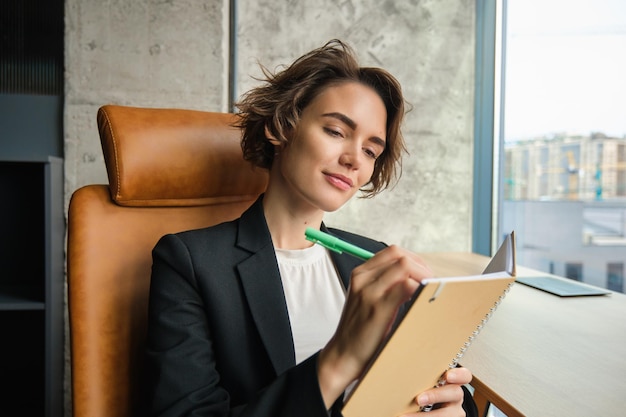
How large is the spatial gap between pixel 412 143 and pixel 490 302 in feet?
6.32

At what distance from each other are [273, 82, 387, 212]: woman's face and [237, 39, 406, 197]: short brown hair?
29 millimetres

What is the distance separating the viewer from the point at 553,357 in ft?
3.03

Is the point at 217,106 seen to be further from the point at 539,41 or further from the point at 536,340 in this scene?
the point at 536,340

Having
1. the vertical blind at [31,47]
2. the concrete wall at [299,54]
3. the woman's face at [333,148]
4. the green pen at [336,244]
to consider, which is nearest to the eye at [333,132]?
the woman's face at [333,148]

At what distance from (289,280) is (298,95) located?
1.32 feet

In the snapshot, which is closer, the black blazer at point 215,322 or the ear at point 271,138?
the black blazer at point 215,322

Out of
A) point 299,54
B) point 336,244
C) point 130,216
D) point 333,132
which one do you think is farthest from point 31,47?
point 336,244

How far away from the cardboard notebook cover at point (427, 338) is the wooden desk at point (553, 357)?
16 cm

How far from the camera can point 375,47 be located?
7.95 ft

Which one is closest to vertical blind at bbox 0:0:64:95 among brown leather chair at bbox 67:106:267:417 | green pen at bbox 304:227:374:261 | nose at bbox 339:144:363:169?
brown leather chair at bbox 67:106:267:417

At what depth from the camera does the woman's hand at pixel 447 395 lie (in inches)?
28.1

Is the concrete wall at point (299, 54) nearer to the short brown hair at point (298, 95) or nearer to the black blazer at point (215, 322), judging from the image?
the short brown hair at point (298, 95)

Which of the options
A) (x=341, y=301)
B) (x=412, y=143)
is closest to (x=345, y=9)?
(x=412, y=143)

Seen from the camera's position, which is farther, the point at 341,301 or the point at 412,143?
the point at 412,143
